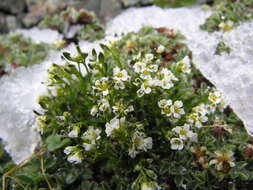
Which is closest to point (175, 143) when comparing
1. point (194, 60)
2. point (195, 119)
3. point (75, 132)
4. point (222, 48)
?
point (195, 119)

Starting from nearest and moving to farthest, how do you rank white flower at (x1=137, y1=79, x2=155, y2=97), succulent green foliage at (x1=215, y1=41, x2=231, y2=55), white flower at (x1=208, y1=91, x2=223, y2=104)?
white flower at (x1=137, y1=79, x2=155, y2=97) → white flower at (x1=208, y1=91, x2=223, y2=104) → succulent green foliage at (x1=215, y1=41, x2=231, y2=55)

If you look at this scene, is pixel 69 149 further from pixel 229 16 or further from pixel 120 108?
pixel 229 16

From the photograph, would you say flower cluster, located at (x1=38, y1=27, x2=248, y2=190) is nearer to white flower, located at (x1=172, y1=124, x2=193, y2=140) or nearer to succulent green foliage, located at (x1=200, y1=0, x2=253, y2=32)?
white flower, located at (x1=172, y1=124, x2=193, y2=140)

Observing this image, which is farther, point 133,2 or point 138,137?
point 133,2

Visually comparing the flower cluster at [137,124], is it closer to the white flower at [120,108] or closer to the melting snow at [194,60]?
the white flower at [120,108]

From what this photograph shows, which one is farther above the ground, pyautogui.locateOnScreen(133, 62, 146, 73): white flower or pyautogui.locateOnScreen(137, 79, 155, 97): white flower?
pyautogui.locateOnScreen(133, 62, 146, 73): white flower

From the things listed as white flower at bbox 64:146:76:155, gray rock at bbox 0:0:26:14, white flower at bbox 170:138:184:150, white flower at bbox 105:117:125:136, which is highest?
gray rock at bbox 0:0:26:14

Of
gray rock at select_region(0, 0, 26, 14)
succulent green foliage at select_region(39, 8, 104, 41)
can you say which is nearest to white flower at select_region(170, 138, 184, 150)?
succulent green foliage at select_region(39, 8, 104, 41)

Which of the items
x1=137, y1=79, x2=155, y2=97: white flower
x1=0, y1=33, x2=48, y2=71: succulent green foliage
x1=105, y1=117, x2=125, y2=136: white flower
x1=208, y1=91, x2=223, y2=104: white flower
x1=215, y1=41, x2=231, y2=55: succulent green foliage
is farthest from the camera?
x1=0, y1=33, x2=48, y2=71: succulent green foliage

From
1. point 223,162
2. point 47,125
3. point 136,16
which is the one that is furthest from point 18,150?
point 136,16
